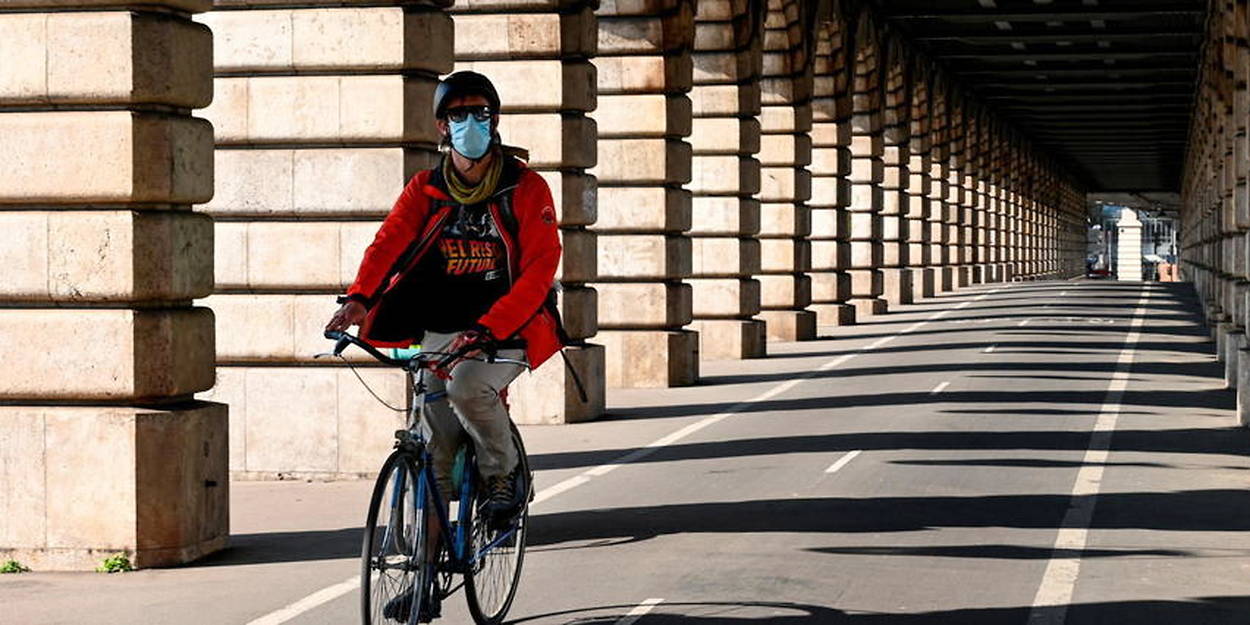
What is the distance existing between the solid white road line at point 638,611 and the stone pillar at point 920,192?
4941 cm

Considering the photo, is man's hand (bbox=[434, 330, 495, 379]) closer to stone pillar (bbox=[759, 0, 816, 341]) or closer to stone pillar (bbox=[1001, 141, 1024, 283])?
stone pillar (bbox=[759, 0, 816, 341])

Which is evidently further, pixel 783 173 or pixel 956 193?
pixel 956 193

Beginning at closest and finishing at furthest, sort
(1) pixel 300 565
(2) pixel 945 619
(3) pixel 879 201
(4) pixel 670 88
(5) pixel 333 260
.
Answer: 1. (2) pixel 945 619
2. (1) pixel 300 565
3. (5) pixel 333 260
4. (4) pixel 670 88
5. (3) pixel 879 201

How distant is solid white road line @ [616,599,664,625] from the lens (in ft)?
30.0

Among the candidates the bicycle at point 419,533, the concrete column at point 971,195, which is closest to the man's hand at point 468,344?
the bicycle at point 419,533

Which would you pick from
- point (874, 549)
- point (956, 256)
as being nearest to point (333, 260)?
point (874, 549)

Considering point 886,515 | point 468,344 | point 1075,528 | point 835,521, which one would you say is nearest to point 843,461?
Answer: point 886,515

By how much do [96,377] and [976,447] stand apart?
8688 millimetres

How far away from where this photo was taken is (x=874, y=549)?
11.5 metres

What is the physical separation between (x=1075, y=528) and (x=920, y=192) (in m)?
47.9

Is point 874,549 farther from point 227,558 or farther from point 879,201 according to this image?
point 879,201

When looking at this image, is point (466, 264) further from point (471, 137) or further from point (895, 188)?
point (895, 188)

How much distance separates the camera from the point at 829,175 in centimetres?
4341

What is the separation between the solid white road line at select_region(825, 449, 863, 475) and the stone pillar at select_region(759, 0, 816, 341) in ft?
66.6
